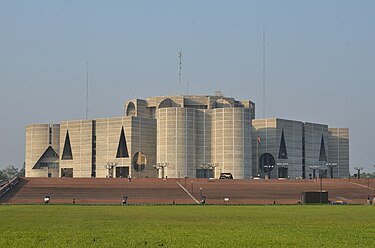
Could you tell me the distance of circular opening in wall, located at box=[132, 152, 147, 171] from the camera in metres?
135

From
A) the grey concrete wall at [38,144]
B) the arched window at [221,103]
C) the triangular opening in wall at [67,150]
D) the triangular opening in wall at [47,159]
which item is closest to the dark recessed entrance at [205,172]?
the arched window at [221,103]

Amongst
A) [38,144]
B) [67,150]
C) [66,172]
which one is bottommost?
[66,172]

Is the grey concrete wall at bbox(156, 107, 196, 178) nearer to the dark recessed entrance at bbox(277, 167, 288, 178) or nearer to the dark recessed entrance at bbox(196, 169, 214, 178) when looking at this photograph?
the dark recessed entrance at bbox(196, 169, 214, 178)

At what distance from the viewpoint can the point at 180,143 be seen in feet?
436

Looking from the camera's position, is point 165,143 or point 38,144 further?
point 38,144

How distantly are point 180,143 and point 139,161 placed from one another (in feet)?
31.2

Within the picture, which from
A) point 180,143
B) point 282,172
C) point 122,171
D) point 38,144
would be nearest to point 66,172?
point 38,144

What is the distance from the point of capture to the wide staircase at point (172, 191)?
76.4 metres

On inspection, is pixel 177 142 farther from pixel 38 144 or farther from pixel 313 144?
pixel 38 144

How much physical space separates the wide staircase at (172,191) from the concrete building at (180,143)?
3550 cm

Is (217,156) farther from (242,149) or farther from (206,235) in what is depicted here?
(206,235)

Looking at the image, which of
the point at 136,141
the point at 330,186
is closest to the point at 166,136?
the point at 136,141

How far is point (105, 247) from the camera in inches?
858

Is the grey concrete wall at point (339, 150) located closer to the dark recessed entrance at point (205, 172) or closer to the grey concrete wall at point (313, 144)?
the grey concrete wall at point (313, 144)
